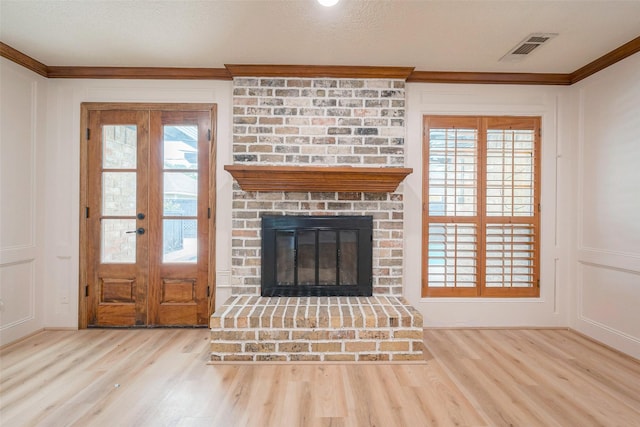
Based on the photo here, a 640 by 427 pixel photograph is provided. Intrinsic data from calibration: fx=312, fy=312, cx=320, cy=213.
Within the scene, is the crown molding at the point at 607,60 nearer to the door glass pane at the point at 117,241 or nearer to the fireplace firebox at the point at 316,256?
the fireplace firebox at the point at 316,256

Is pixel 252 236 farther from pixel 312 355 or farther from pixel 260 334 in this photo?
pixel 312 355

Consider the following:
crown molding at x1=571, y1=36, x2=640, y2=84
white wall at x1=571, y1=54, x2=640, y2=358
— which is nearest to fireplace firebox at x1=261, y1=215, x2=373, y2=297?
white wall at x1=571, y1=54, x2=640, y2=358

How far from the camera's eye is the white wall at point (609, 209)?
255cm

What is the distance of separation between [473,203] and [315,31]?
215 cm

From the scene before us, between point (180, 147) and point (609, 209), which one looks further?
point (180, 147)

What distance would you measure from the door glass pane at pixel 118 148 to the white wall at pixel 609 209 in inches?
173

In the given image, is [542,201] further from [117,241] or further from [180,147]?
[117,241]

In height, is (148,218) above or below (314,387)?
above

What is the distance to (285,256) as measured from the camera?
2.99 metres

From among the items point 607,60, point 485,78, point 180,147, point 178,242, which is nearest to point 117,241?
point 178,242

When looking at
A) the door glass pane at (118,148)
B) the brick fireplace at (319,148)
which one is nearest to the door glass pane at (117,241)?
the door glass pane at (118,148)

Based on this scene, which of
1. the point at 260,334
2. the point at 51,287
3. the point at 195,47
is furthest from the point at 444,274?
the point at 51,287

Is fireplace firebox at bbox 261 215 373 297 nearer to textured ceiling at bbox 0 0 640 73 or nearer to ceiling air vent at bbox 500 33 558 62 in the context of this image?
textured ceiling at bbox 0 0 640 73

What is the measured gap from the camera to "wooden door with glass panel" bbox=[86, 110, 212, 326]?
3.06 meters
